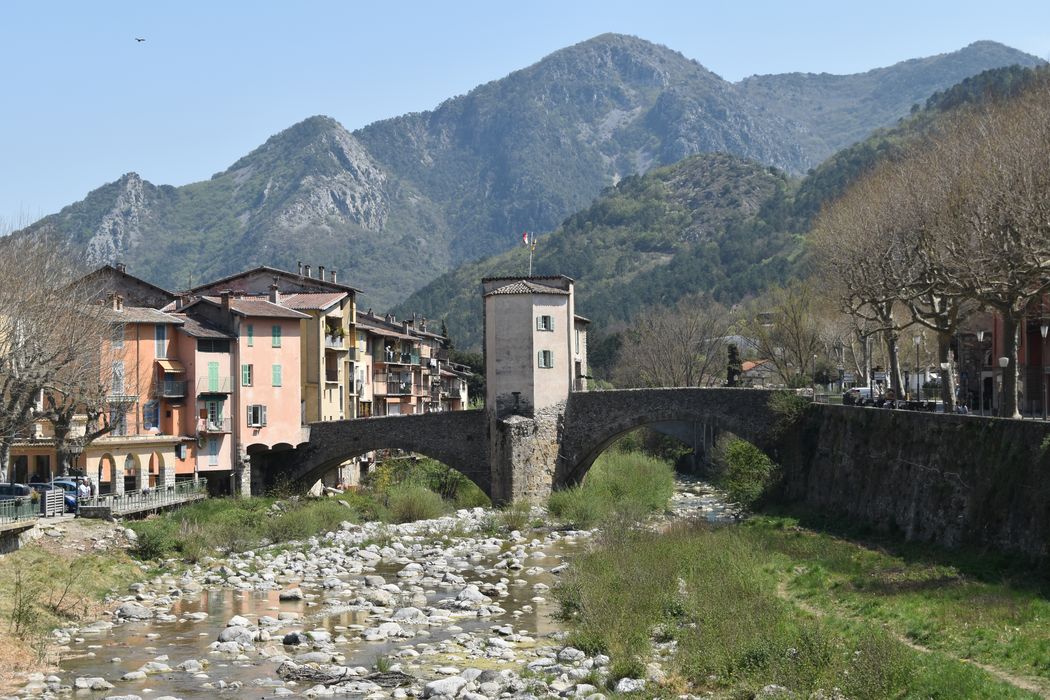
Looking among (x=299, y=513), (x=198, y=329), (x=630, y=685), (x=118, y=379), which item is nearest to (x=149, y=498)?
(x=299, y=513)

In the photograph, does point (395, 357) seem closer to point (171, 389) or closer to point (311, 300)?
point (311, 300)

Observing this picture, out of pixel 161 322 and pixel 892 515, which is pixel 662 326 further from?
pixel 892 515

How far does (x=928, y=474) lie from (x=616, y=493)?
79.7 ft

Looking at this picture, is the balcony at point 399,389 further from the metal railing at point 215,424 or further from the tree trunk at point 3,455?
the tree trunk at point 3,455

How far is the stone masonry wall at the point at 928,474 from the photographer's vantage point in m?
31.0

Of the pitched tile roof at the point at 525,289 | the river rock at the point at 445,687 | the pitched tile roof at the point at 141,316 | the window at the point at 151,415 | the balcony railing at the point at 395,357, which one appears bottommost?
the river rock at the point at 445,687

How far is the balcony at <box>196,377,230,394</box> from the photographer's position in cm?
5938

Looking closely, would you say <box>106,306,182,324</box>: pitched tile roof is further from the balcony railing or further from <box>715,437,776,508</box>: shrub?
<box>715,437,776,508</box>: shrub

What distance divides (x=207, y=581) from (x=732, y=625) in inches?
806

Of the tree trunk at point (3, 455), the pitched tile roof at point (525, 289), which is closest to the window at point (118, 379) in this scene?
the tree trunk at point (3, 455)

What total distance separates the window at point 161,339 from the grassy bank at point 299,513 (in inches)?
320

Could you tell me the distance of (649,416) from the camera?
59625 millimetres

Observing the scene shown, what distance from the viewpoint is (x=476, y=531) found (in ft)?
177

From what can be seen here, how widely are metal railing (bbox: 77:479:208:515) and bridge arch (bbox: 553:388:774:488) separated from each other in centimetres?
1766
